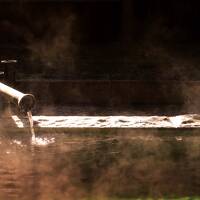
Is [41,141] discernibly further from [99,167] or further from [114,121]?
[114,121]

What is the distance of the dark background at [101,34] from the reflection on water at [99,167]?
4.44 m

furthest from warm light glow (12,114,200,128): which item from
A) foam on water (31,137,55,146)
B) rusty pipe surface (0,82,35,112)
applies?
rusty pipe surface (0,82,35,112)

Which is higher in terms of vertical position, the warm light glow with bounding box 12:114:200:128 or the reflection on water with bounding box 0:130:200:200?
the warm light glow with bounding box 12:114:200:128

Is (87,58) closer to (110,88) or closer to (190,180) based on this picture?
(110,88)

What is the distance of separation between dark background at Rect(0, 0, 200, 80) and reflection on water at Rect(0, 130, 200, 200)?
14.6ft

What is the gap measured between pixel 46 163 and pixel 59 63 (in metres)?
5.66

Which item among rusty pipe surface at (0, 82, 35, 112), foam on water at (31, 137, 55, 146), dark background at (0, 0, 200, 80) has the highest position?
dark background at (0, 0, 200, 80)

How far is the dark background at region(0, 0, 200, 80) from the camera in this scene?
11.4 m

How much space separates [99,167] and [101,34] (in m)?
7.28

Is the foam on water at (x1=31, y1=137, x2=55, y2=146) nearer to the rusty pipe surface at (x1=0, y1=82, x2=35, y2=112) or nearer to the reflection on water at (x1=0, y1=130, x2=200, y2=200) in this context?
the reflection on water at (x1=0, y1=130, x2=200, y2=200)

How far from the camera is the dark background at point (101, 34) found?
37.4 feet

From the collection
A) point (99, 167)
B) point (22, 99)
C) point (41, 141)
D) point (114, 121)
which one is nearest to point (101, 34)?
point (114, 121)

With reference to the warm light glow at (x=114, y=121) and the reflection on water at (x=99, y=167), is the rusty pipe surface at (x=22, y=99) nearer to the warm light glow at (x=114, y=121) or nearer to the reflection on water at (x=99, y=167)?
the reflection on water at (x=99, y=167)

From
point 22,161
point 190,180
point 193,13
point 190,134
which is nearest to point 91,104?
point 190,134
